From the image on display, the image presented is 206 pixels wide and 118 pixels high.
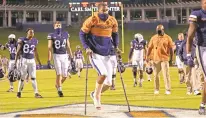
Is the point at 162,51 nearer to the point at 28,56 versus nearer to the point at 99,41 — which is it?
the point at 28,56

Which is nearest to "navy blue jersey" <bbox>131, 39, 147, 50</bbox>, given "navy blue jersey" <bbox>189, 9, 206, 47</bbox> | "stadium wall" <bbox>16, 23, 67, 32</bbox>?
"navy blue jersey" <bbox>189, 9, 206, 47</bbox>

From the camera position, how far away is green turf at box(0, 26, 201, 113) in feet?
37.4

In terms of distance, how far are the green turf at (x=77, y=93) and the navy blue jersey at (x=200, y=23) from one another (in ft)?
7.21

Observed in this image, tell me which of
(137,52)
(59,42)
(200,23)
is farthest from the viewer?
(137,52)

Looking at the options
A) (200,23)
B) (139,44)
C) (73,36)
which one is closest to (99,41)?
(200,23)

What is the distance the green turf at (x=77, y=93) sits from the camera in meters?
11.4

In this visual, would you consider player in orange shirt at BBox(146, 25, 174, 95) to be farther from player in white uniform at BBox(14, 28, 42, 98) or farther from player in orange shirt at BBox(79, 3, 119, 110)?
Answer: player in orange shirt at BBox(79, 3, 119, 110)

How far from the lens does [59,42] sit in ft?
45.2

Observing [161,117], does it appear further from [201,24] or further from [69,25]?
[69,25]

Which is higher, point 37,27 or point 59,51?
point 37,27

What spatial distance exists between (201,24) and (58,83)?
632cm

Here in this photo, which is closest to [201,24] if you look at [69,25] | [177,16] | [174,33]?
[174,33]

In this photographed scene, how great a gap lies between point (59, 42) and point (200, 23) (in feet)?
19.9

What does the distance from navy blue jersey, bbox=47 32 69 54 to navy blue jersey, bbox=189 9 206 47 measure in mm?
5872
